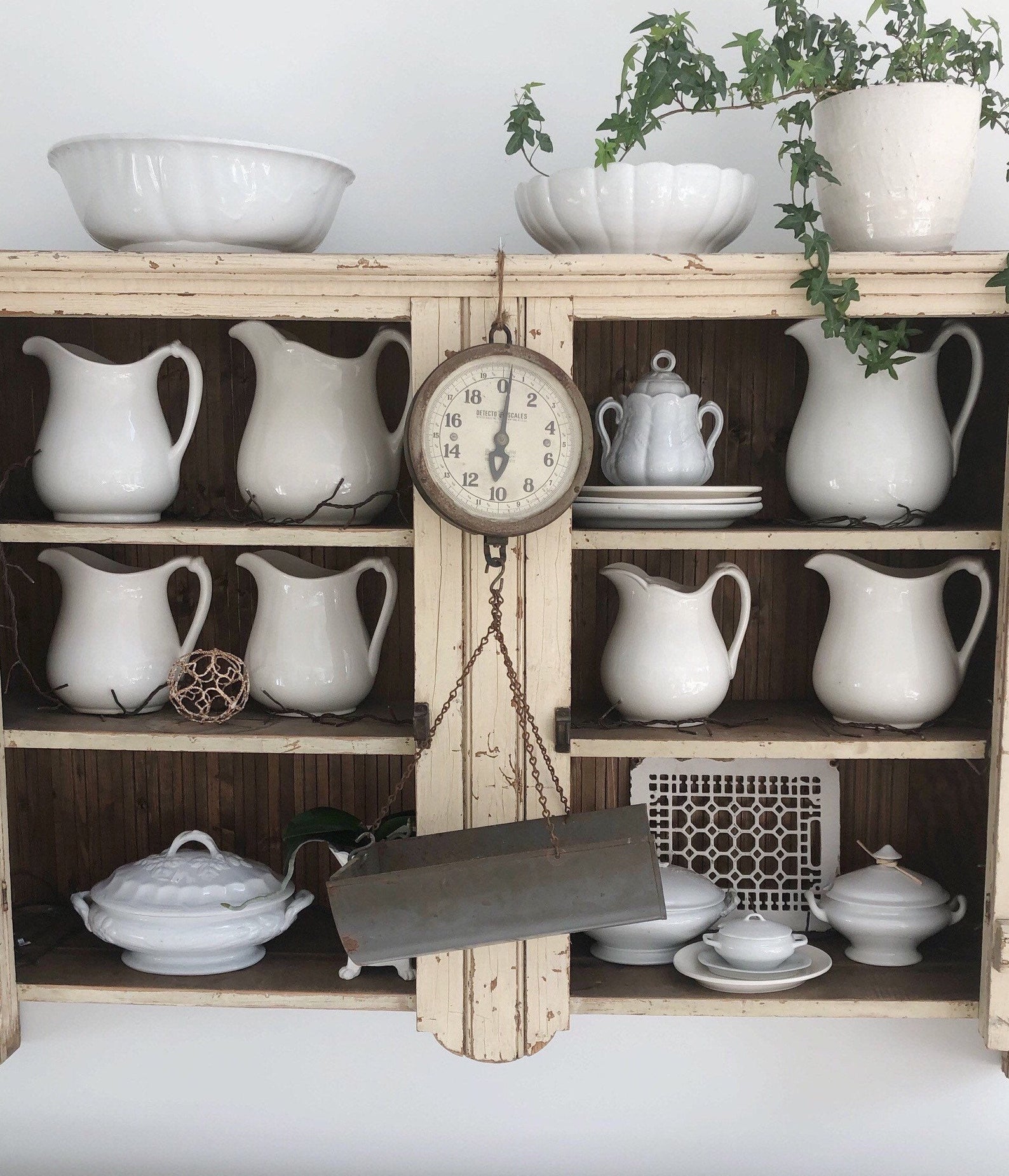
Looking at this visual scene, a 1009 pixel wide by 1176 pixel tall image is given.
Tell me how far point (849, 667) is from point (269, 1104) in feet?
3.29

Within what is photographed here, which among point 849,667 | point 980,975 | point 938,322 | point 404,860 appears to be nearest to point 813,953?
point 980,975

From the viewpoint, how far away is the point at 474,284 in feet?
3.77

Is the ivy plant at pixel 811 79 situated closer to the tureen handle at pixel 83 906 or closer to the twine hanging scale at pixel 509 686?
the twine hanging scale at pixel 509 686

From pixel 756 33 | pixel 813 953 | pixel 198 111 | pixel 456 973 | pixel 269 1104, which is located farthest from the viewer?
pixel 269 1104

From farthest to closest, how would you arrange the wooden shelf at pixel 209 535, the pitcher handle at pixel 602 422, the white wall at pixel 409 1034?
the white wall at pixel 409 1034 < the pitcher handle at pixel 602 422 < the wooden shelf at pixel 209 535

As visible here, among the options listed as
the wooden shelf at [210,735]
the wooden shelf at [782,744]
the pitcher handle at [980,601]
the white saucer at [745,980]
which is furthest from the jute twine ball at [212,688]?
the pitcher handle at [980,601]

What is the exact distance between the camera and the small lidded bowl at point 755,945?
1265 millimetres

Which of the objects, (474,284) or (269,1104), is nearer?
(474,284)

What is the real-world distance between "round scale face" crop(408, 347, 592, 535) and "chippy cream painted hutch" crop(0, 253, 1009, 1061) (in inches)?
2.0

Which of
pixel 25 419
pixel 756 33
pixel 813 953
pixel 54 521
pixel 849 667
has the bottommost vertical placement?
pixel 813 953

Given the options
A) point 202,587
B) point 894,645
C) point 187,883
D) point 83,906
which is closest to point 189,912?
point 187,883

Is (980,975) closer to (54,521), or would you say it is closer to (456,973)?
(456,973)

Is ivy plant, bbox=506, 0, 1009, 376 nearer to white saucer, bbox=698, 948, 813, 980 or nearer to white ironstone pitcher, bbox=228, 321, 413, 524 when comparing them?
white ironstone pitcher, bbox=228, 321, 413, 524

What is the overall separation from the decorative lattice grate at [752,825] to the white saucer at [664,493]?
1.33ft
